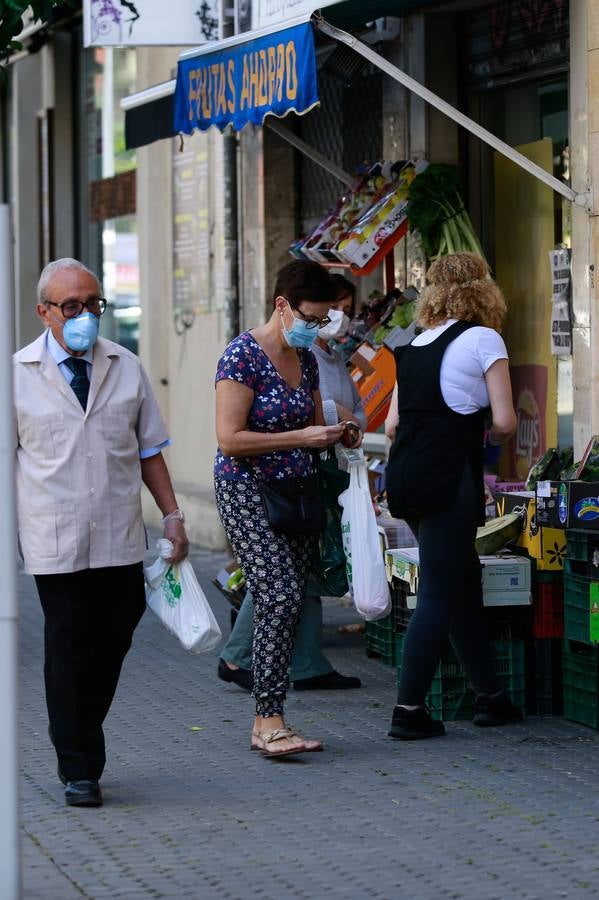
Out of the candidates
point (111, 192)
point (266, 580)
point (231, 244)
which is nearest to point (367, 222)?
point (266, 580)

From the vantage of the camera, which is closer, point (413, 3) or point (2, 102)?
point (413, 3)

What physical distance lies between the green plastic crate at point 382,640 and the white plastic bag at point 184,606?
2043 mm

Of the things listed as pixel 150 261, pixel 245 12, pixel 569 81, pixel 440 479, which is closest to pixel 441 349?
pixel 440 479

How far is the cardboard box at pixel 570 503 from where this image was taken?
20.6ft

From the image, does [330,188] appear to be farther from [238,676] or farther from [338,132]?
[238,676]

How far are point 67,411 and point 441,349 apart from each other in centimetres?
153

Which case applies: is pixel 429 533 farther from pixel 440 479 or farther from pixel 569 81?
pixel 569 81

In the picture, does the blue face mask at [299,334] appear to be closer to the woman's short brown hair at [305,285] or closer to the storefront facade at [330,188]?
the woman's short brown hair at [305,285]

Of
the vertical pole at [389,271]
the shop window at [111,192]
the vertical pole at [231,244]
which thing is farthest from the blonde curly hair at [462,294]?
the shop window at [111,192]

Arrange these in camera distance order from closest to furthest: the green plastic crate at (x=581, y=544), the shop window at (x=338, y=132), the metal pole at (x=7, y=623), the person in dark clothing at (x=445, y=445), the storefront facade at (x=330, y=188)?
the metal pole at (x=7, y=623), the person in dark clothing at (x=445, y=445), the green plastic crate at (x=581, y=544), the storefront facade at (x=330, y=188), the shop window at (x=338, y=132)

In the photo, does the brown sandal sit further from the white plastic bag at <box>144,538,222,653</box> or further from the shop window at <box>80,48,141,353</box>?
the shop window at <box>80,48,141,353</box>

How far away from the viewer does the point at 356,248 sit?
28.4ft

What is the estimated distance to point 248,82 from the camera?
8.34m

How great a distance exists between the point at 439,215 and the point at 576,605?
278 cm
